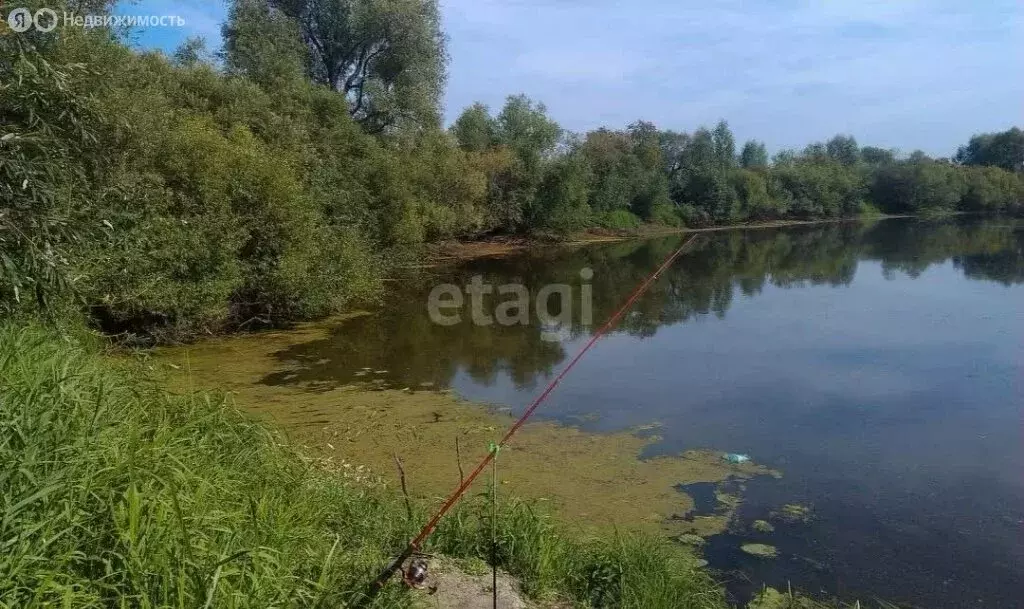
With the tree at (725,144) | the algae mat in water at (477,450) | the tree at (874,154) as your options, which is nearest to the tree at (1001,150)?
the tree at (874,154)

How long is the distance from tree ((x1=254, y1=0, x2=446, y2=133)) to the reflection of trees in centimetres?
602

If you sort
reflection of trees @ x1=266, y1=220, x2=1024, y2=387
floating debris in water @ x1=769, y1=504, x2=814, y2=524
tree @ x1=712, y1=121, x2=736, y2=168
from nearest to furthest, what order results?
floating debris in water @ x1=769, y1=504, x2=814, y2=524
reflection of trees @ x1=266, y1=220, x2=1024, y2=387
tree @ x1=712, y1=121, x2=736, y2=168

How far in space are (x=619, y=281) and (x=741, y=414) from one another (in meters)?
14.3

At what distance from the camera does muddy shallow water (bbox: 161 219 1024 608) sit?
5.89 m

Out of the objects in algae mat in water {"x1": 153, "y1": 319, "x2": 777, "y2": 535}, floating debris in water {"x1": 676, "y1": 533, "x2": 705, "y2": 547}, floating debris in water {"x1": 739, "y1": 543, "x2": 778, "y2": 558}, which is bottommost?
floating debris in water {"x1": 739, "y1": 543, "x2": 778, "y2": 558}

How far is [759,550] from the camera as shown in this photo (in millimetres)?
5688

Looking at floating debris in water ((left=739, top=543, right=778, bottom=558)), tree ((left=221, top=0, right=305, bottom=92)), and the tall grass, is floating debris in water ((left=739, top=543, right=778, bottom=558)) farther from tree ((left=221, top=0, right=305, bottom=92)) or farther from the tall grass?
tree ((left=221, top=0, right=305, bottom=92))

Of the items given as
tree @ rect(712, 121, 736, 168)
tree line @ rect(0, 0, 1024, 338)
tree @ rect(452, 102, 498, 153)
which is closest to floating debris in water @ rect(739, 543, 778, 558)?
tree line @ rect(0, 0, 1024, 338)

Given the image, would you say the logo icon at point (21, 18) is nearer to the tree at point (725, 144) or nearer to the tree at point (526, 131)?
the tree at point (526, 131)

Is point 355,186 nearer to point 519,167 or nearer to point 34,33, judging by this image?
point 34,33

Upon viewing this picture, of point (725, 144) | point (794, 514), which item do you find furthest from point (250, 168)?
point (725, 144)

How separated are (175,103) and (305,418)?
380 inches

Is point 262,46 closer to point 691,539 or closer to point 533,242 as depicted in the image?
point 533,242

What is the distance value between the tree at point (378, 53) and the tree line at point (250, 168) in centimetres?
7
